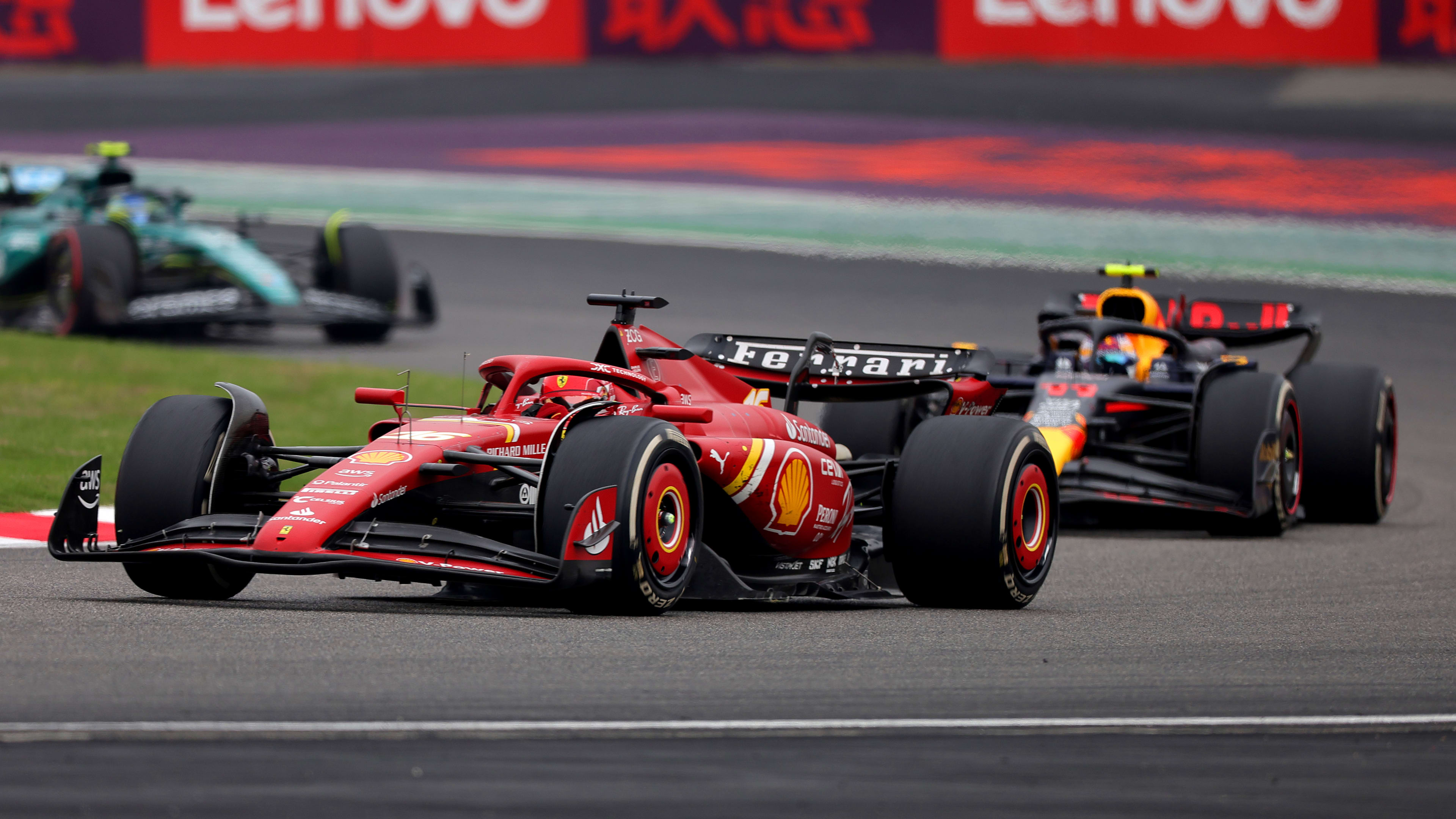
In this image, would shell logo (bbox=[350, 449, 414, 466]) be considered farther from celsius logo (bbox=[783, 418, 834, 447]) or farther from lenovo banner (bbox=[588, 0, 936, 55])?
lenovo banner (bbox=[588, 0, 936, 55])

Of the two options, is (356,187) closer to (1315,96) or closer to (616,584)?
(1315,96)

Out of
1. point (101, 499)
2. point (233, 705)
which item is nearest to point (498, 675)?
point (233, 705)

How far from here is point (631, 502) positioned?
780cm

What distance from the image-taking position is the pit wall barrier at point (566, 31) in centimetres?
2944

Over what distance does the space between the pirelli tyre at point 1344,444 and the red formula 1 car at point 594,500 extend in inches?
187

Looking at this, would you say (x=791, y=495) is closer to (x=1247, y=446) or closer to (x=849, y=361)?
(x=849, y=361)

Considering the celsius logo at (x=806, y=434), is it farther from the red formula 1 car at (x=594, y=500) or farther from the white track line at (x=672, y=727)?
the white track line at (x=672, y=727)

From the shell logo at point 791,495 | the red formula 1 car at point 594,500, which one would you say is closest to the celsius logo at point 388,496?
the red formula 1 car at point 594,500

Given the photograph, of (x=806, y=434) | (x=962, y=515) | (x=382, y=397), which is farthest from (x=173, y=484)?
(x=962, y=515)

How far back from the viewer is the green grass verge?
1333 centimetres

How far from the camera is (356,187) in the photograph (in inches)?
1143

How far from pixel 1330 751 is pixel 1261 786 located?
533 millimetres

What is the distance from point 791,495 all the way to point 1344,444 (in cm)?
598

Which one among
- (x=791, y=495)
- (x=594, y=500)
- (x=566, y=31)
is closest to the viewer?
(x=594, y=500)
